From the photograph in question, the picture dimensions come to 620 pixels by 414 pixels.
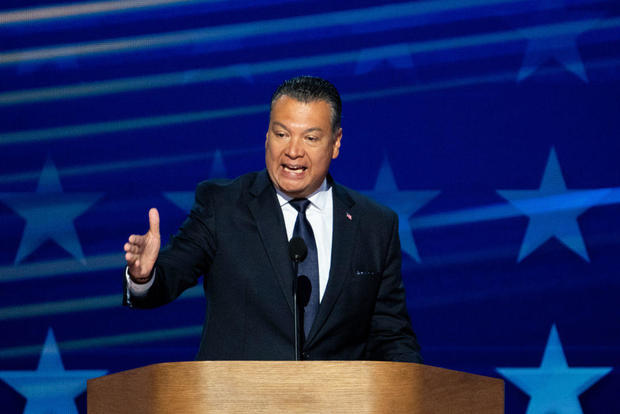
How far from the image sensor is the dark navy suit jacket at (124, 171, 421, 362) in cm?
205

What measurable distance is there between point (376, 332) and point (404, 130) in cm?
133

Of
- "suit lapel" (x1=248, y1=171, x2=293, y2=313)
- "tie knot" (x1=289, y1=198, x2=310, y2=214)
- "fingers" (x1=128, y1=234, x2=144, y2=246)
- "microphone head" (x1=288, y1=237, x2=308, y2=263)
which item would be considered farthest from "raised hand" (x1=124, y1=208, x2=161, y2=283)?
"tie knot" (x1=289, y1=198, x2=310, y2=214)

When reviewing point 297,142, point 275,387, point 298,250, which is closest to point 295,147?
point 297,142

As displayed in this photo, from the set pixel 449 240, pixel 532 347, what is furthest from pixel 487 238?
pixel 532 347

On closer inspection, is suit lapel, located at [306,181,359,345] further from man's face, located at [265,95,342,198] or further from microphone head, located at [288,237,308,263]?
microphone head, located at [288,237,308,263]

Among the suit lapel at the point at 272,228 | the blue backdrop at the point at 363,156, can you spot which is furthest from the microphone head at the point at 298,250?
the blue backdrop at the point at 363,156

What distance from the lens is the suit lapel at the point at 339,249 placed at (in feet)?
6.74

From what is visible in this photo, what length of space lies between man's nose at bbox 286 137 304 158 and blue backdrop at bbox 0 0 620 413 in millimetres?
1225

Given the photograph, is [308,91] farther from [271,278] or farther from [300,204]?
[271,278]

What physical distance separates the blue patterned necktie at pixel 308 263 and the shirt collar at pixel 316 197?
4 centimetres

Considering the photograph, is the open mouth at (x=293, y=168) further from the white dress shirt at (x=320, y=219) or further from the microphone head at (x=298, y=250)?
the microphone head at (x=298, y=250)

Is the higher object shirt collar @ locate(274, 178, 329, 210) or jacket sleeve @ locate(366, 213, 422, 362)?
shirt collar @ locate(274, 178, 329, 210)

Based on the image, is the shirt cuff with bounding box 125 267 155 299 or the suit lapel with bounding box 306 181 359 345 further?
the suit lapel with bounding box 306 181 359 345

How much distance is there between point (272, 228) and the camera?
84.0 inches
